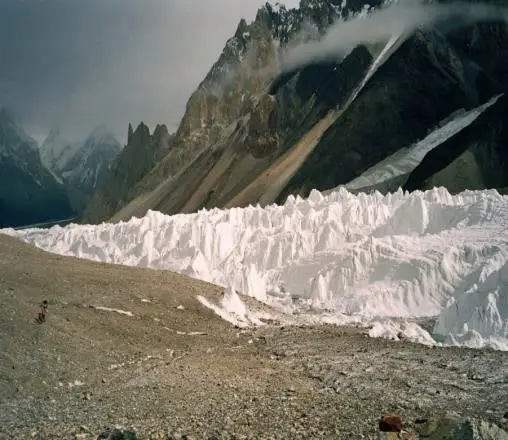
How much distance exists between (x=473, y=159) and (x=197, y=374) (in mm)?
68768

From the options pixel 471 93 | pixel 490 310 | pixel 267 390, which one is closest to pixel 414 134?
pixel 471 93

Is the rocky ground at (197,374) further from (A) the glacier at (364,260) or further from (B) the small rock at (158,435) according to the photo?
(A) the glacier at (364,260)

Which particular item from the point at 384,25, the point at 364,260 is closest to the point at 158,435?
the point at 364,260

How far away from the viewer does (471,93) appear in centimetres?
9956

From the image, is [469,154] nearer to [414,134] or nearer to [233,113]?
[414,134]

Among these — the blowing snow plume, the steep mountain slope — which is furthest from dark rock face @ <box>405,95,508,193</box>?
the blowing snow plume

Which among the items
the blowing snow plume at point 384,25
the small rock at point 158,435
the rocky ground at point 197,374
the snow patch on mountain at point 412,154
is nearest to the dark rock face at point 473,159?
the snow patch on mountain at point 412,154

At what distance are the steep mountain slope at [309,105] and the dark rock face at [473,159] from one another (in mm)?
14393

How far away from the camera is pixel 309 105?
434ft

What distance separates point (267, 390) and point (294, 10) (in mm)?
168184

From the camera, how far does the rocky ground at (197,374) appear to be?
12.4m

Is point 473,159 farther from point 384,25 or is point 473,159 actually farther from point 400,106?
point 384,25

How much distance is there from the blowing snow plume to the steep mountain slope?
91 cm

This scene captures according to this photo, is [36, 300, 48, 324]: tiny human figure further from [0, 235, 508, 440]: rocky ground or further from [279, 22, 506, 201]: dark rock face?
[279, 22, 506, 201]: dark rock face
